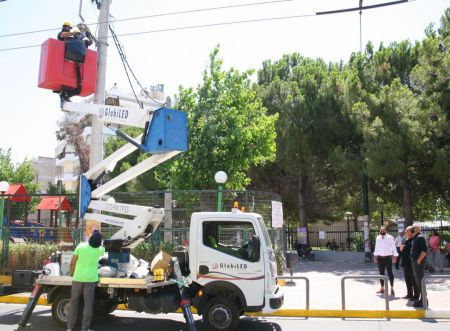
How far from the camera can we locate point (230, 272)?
8.20 metres

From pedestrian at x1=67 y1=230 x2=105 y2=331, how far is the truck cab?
165cm

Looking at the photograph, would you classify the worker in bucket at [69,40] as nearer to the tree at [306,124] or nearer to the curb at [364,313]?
the curb at [364,313]

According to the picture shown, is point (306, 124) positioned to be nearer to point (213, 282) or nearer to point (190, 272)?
point (190, 272)

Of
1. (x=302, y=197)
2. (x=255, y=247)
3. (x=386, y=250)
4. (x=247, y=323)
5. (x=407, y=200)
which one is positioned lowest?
(x=247, y=323)

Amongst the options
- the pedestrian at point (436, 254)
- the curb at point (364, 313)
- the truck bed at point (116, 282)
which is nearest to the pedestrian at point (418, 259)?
the curb at point (364, 313)

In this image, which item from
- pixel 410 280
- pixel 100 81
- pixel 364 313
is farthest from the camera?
pixel 100 81

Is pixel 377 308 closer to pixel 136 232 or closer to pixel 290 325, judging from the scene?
pixel 290 325

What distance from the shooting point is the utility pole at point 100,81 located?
43.0 feet

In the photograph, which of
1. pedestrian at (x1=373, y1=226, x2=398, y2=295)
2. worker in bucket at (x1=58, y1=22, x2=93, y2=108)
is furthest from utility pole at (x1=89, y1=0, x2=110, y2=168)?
pedestrian at (x1=373, y1=226, x2=398, y2=295)

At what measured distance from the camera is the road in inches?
343

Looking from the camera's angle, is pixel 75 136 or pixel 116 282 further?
pixel 75 136

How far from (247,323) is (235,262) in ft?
5.83

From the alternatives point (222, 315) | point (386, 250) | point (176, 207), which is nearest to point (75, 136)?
point (176, 207)

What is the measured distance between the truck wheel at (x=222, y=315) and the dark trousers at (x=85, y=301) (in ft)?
6.40
